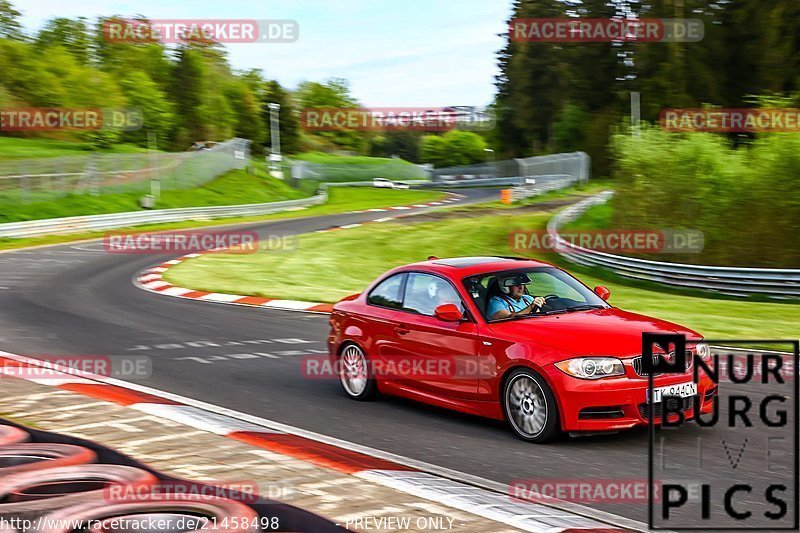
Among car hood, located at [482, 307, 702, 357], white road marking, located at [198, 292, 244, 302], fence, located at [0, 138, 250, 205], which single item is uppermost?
fence, located at [0, 138, 250, 205]

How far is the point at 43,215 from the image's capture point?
41.5 metres

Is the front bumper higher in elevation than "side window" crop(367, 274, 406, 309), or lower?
lower

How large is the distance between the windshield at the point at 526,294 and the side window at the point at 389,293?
2.97 feet

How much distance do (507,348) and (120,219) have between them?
3732cm

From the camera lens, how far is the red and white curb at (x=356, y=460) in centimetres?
531

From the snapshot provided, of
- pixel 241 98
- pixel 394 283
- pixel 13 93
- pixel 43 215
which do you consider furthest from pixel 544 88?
pixel 394 283

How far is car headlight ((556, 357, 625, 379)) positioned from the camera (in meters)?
7.12

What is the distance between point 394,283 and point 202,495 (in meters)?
4.29

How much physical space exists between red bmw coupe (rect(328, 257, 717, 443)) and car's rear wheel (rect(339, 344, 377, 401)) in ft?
0.04

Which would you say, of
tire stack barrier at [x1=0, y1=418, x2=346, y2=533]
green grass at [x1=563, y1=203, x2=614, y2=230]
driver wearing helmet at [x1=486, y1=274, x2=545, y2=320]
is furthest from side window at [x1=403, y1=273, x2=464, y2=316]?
green grass at [x1=563, y1=203, x2=614, y2=230]

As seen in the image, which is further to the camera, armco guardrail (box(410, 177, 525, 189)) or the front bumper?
armco guardrail (box(410, 177, 525, 189))
